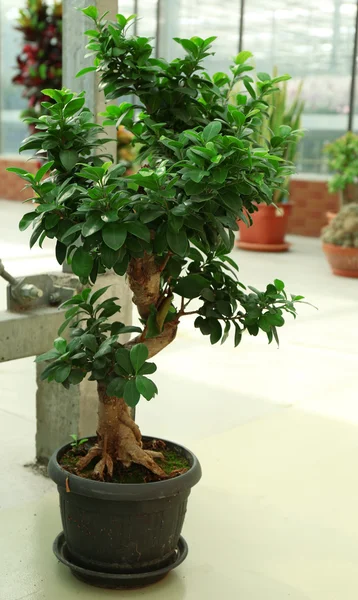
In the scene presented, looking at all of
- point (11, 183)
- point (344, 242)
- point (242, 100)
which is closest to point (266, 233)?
point (344, 242)

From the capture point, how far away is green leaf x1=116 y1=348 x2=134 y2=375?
6.43 feet

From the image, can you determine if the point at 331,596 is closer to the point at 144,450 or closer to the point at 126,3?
the point at 144,450

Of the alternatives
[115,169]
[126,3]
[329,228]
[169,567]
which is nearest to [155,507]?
[169,567]

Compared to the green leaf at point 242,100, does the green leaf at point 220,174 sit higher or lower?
lower

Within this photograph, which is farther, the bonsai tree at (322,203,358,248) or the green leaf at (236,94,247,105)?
the bonsai tree at (322,203,358,248)

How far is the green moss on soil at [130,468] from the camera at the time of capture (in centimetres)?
212

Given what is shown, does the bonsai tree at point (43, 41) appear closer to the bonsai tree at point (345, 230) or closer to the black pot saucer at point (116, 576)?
the bonsai tree at point (345, 230)

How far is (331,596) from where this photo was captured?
2.12 metres

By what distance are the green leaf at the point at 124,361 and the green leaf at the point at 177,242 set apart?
30 cm

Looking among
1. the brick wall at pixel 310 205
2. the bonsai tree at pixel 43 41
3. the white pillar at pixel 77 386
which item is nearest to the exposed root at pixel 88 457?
the white pillar at pixel 77 386

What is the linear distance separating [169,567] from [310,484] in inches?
33.4

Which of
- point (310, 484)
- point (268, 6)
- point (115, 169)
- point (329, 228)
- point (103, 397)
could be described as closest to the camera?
point (115, 169)

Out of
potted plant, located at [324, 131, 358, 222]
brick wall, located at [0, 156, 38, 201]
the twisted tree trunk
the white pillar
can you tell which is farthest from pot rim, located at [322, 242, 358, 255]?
brick wall, located at [0, 156, 38, 201]

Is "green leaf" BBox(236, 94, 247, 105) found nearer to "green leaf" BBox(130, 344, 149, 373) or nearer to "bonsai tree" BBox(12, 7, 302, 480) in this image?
"bonsai tree" BBox(12, 7, 302, 480)
